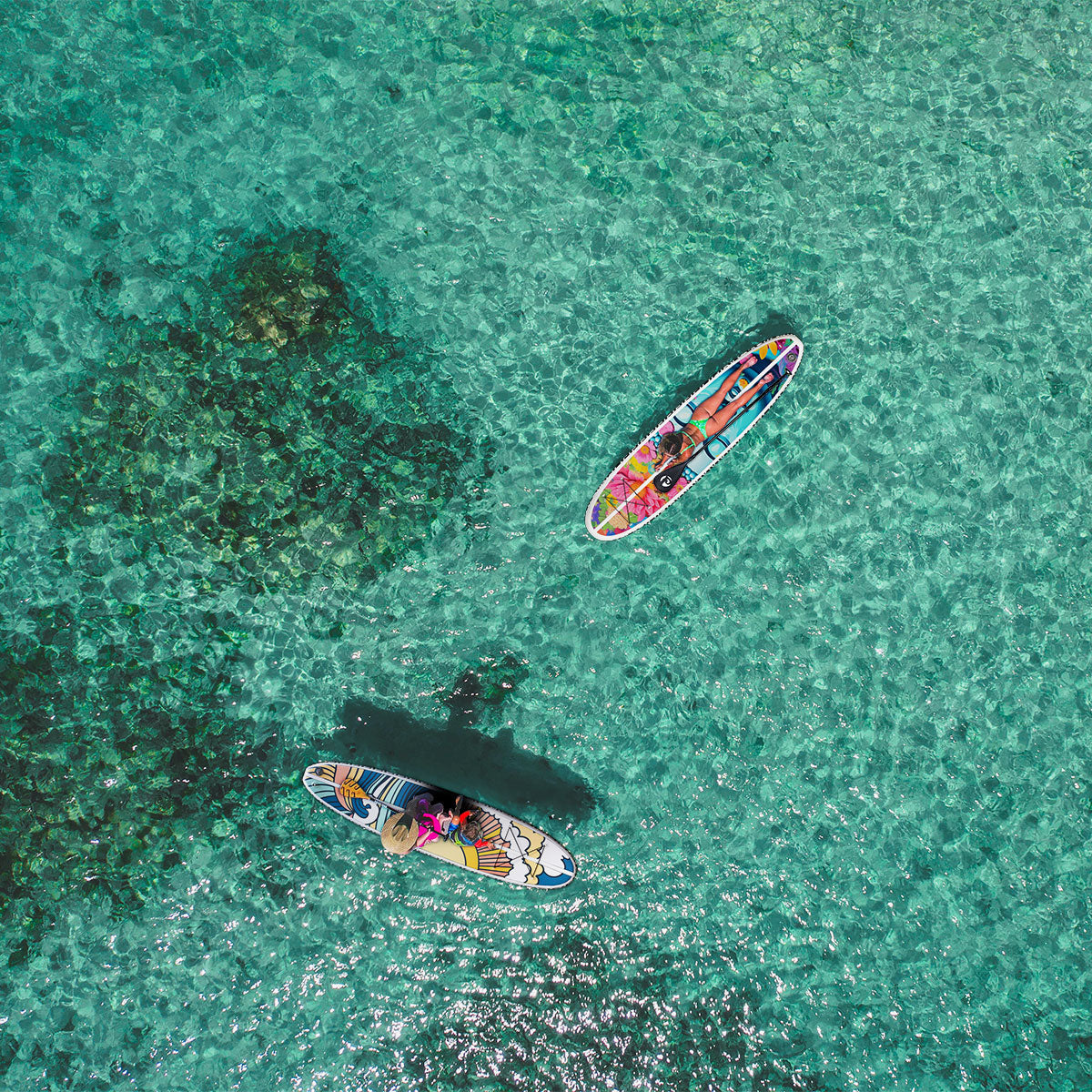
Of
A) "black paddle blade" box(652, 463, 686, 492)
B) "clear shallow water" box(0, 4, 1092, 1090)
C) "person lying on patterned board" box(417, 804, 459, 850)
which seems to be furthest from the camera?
"black paddle blade" box(652, 463, 686, 492)

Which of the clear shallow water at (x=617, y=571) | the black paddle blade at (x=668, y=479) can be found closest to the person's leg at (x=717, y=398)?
the clear shallow water at (x=617, y=571)

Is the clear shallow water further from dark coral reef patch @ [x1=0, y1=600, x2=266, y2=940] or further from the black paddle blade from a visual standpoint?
the black paddle blade

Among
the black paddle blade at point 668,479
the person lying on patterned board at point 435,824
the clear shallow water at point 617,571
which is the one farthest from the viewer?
the black paddle blade at point 668,479

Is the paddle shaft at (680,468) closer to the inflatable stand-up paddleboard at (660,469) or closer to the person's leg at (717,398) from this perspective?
the inflatable stand-up paddleboard at (660,469)

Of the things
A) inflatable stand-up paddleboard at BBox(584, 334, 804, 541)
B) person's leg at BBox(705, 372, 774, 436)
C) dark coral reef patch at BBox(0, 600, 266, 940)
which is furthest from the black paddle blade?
dark coral reef patch at BBox(0, 600, 266, 940)

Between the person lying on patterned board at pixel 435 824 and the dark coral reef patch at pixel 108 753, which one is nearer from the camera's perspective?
the person lying on patterned board at pixel 435 824

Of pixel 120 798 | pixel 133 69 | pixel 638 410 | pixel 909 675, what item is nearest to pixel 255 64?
pixel 133 69

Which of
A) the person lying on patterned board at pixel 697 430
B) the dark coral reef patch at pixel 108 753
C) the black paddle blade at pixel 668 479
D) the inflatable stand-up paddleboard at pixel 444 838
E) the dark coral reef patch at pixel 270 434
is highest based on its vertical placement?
the person lying on patterned board at pixel 697 430
